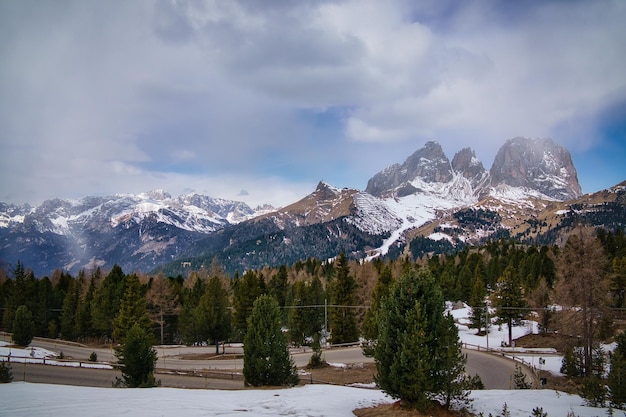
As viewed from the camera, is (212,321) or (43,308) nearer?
(212,321)

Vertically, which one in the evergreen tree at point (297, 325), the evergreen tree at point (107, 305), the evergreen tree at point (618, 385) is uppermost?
the evergreen tree at point (618, 385)

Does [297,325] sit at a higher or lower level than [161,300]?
lower

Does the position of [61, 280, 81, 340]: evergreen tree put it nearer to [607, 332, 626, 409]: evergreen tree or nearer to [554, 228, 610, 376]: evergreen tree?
[554, 228, 610, 376]: evergreen tree

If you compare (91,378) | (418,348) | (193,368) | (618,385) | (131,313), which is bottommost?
(193,368)

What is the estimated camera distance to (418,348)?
43.6 feet

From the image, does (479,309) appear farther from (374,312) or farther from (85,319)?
(85,319)

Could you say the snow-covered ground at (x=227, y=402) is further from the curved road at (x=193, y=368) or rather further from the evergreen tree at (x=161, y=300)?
the evergreen tree at (x=161, y=300)

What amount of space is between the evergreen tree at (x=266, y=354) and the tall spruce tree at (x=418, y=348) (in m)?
7.46

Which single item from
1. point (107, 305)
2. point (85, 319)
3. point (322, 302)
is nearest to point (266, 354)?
point (107, 305)

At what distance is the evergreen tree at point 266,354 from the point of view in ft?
65.8

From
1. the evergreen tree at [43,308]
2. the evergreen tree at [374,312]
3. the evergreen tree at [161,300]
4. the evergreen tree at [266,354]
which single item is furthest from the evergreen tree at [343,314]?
the evergreen tree at [43,308]

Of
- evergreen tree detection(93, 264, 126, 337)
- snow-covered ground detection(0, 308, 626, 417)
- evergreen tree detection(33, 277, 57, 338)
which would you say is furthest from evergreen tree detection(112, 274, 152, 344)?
snow-covered ground detection(0, 308, 626, 417)

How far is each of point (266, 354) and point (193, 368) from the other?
19.9m

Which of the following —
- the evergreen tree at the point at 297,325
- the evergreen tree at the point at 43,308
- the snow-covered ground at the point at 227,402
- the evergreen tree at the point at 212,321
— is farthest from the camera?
the evergreen tree at the point at 43,308
